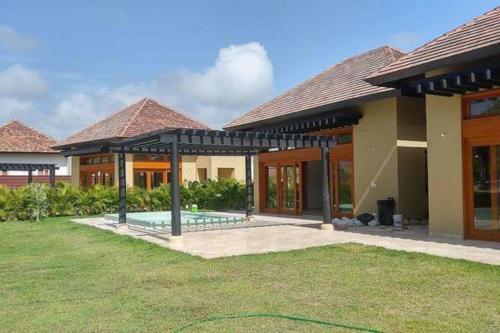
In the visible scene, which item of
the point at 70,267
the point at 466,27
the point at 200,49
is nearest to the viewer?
the point at 70,267

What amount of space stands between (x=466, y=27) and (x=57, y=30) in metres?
15.6

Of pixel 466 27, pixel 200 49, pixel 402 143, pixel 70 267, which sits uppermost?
pixel 200 49

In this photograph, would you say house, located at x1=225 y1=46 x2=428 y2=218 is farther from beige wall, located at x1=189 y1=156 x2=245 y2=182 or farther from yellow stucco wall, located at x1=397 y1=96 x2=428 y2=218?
beige wall, located at x1=189 y1=156 x2=245 y2=182

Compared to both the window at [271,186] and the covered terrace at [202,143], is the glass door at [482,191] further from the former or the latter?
the window at [271,186]

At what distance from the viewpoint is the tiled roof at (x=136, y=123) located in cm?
2956

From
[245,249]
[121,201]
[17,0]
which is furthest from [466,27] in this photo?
[17,0]

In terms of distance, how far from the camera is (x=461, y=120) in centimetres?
1260

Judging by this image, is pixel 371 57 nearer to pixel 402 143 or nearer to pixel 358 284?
pixel 402 143

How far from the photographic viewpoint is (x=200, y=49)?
22812mm

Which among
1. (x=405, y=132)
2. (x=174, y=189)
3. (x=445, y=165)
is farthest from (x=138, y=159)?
(x=445, y=165)

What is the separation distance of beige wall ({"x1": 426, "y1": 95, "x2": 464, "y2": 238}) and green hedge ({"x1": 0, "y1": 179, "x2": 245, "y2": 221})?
50.5ft

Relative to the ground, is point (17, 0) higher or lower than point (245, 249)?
higher

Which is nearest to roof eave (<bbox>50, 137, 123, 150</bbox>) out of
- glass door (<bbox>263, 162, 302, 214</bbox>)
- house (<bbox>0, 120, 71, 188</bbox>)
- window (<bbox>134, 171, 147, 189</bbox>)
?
window (<bbox>134, 171, 147, 189</bbox>)

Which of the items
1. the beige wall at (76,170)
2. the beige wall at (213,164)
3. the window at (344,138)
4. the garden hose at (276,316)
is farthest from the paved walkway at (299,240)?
the beige wall at (76,170)
